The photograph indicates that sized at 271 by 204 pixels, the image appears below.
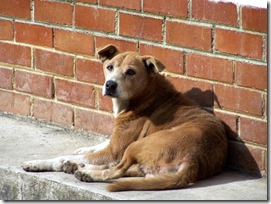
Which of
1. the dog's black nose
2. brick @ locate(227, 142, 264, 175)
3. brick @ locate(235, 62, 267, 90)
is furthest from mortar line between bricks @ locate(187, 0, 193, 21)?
brick @ locate(227, 142, 264, 175)

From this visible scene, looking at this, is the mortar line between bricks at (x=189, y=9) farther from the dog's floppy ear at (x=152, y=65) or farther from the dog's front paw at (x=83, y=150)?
the dog's front paw at (x=83, y=150)

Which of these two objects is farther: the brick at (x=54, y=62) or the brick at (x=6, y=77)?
the brick at (x=6, y=77)

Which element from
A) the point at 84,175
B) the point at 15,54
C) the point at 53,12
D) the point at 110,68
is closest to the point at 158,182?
the point at 84,175

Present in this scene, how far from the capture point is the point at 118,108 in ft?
22.6

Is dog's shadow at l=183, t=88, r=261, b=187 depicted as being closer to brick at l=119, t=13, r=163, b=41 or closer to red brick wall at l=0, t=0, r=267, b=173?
red brick wall at l=0, t=0, r=267, b=173

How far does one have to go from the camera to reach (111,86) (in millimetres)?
6613

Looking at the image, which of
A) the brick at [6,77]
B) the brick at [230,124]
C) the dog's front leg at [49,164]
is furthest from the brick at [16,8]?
the brick at [230,124]

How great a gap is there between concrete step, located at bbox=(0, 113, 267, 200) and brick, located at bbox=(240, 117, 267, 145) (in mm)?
255

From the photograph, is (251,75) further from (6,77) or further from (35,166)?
(6,77)

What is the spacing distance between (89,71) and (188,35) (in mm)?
1014

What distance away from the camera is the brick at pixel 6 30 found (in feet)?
25.7

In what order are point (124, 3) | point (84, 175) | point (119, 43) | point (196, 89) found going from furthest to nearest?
point (119, 43), point (124, 3), point (196, 89), point (84, 175)

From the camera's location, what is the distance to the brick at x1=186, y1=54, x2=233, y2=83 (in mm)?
6566

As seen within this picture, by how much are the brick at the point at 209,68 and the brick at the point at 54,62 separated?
1.15 meters
